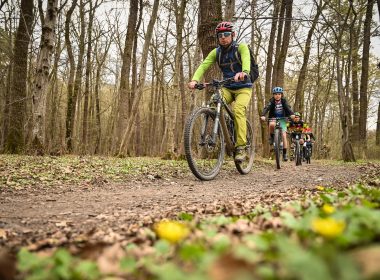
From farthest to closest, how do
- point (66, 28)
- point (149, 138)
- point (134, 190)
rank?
point (149, 138)
point (66, 28)
point (134, 190)

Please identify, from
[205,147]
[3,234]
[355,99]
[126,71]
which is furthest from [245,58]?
[355,99]

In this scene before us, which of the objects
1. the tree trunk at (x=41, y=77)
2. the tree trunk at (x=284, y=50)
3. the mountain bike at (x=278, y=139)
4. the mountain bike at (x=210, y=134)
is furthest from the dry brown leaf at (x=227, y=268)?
the tree trunk at (x=284, y=50)

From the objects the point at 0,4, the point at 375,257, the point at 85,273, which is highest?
the point at 0,4

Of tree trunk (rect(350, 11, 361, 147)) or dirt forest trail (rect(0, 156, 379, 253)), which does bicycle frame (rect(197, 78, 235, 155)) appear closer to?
dirt forest trail (rect(0, 156, 379, 253))

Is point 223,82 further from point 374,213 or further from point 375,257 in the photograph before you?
point 375,257

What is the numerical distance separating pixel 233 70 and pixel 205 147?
1553 mm

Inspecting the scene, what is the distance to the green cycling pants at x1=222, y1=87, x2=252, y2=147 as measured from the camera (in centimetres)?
631

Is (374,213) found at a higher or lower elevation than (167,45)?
lower

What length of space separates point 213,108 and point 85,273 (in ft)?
16.7

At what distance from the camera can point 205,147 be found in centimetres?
602

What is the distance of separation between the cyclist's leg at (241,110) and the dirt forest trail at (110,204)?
0.89 m

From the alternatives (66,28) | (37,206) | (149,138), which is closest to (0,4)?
(66,28)

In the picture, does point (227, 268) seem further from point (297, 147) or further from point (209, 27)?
point (297, 147)

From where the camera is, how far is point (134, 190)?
4.80 metres
